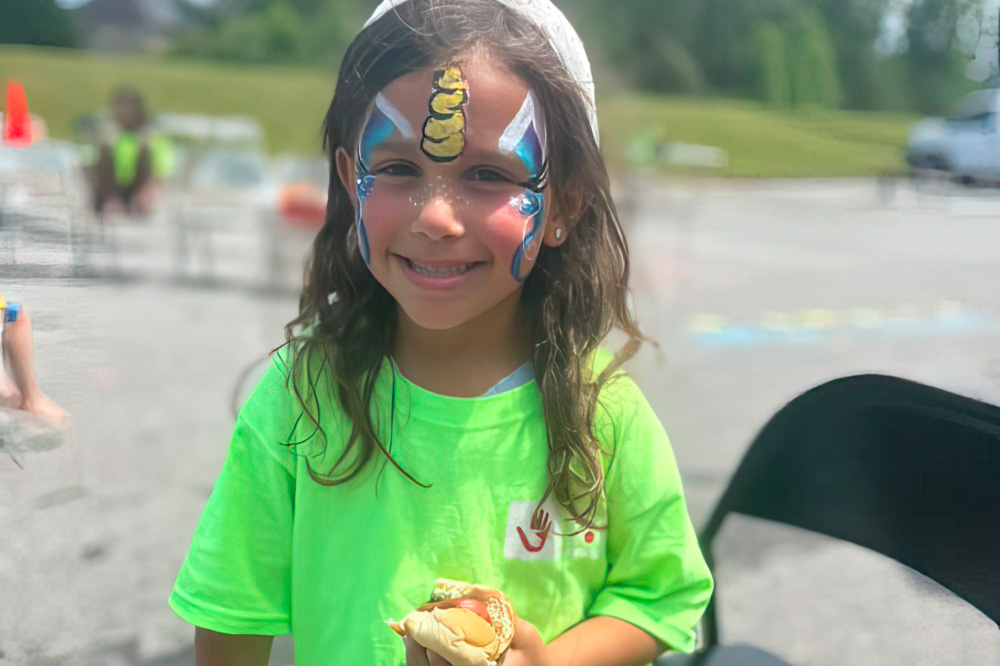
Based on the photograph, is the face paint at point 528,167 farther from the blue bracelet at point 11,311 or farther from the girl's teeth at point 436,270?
the blue bracelet at point 11,311

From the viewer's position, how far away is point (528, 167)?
1143mm

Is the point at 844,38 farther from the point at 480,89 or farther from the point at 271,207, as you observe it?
the point at 271,207

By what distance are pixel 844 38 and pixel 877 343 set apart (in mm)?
2621

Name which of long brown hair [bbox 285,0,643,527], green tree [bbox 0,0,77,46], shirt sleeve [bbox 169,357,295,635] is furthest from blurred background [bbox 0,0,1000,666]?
long brown hair [bbox 285,0,643,527]

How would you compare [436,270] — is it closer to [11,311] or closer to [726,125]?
[11,311]

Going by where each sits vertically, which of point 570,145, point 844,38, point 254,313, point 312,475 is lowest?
point 254,313

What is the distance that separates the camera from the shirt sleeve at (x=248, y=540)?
44.9 inches


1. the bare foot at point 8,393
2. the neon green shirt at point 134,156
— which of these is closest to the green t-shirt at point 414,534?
the bare foot at point 8,393

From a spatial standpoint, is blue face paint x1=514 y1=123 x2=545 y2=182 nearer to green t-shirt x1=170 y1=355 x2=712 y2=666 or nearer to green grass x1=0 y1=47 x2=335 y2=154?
green t-shirt x1=170 y1=355 x2=712 y2=666

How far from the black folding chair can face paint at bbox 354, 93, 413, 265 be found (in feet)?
2.22

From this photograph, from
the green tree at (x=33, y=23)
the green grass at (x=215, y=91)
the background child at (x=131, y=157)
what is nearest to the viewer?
the green tree at (x=33, y=23)

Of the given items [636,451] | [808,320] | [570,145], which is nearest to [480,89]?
[570,145]

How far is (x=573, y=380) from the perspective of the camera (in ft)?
3.94

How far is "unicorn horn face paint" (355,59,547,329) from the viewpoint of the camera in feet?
3.61
